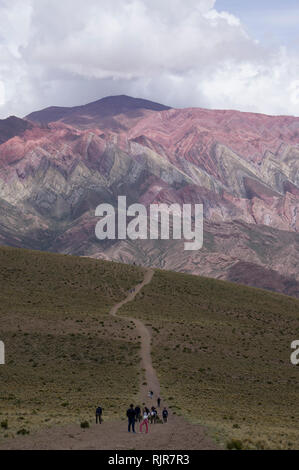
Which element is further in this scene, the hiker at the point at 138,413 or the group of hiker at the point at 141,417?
the hiker at the point at 138,413

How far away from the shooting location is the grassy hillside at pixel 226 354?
49625 millimetres

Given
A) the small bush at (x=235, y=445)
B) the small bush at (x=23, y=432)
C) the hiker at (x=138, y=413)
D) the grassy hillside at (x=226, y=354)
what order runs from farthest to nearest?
the grassy hillside at (x=226, y=354), the hiker at (x=138, y=413), the small bush at (x=23, y=432), the small bush at (x=235, y=445)

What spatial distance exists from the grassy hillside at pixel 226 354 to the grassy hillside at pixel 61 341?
517cm

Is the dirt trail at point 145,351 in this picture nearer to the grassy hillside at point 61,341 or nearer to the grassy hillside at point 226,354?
the grassy hillside at point 226,354

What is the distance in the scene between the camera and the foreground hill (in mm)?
51344

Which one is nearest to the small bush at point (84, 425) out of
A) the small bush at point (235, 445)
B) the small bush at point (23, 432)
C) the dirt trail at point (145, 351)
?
the small bush at point (23, 432)

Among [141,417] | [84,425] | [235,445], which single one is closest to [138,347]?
[141,417]

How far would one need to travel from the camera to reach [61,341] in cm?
7756

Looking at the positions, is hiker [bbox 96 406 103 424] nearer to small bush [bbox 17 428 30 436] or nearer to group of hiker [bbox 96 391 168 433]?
group of hiker [bbox 96 391 168 433]

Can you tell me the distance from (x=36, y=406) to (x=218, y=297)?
6669 centimetres

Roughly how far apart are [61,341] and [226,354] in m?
21.5

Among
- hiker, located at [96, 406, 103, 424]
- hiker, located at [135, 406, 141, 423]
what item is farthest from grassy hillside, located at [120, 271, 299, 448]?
hiker, located at [96, 406, 103, 424]
